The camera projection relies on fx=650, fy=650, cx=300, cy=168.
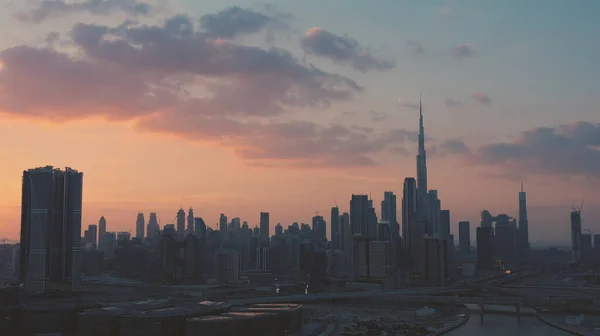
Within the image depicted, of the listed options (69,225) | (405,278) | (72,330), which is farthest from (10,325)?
(405,278)

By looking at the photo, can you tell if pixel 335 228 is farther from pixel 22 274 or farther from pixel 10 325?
pixel 10 325

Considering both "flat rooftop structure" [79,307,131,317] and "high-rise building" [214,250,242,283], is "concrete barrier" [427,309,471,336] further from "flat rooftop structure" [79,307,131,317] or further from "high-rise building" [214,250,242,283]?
"high-rise building" [214,250,242,283]

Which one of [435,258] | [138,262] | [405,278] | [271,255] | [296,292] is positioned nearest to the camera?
[296,292]

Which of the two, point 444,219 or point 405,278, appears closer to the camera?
point 405,278

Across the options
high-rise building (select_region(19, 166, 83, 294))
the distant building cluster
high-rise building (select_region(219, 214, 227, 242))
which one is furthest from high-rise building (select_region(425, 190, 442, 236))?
high-rise building (select_region(19, 166, 83, 294))

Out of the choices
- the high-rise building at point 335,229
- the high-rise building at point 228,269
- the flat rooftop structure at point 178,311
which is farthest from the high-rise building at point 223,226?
the flat rooftop structure at point 178,311

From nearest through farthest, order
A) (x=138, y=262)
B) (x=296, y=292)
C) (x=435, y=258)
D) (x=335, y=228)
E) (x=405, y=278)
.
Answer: (x=296, y=292), (x=435, y=258), (x=405, y=278), (x=138, y=262), (x=335, y=228)
